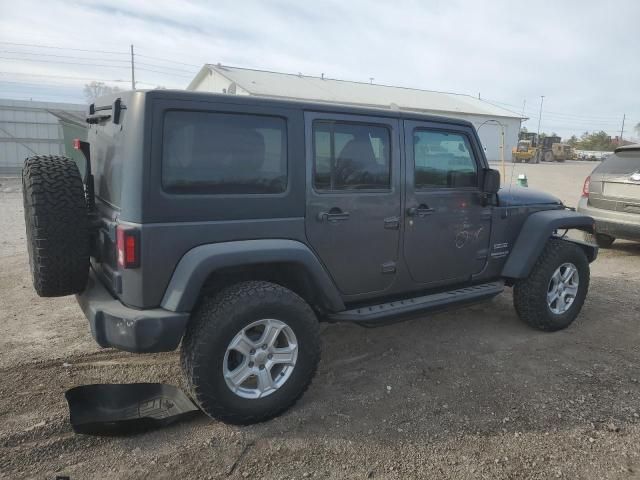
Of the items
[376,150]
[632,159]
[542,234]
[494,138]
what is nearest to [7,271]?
[376,150]

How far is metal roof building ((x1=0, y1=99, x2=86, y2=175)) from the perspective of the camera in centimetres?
1730

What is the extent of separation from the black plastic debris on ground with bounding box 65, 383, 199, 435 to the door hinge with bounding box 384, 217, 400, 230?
5.75ft

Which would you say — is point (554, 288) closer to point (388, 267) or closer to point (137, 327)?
point (388, 267)

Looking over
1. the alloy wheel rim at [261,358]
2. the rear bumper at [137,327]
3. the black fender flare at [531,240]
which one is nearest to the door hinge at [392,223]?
the alloy wheel rim at [261,358]

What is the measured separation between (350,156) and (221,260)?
1.20 m

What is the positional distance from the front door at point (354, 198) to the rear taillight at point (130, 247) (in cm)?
105

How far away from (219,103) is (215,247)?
0.83 m

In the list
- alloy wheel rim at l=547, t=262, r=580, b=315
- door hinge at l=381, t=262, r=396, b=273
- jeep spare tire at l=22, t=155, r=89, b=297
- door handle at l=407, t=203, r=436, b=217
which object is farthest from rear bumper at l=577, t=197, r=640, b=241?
jeep spare tire at l=22, t=155, r=89, b=297

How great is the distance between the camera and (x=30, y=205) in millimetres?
2844

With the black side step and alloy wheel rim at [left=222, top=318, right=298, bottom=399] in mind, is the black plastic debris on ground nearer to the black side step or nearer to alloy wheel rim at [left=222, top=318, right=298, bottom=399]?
alloy wheel rim at [left=222, top=318, right=298, bottom=399]

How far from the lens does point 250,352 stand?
9.55 ft

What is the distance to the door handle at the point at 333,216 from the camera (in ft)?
10.4

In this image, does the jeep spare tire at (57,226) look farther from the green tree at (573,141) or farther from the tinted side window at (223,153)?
the green tree at (573,141)

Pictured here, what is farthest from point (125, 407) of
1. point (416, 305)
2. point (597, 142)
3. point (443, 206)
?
point (597, 142)
